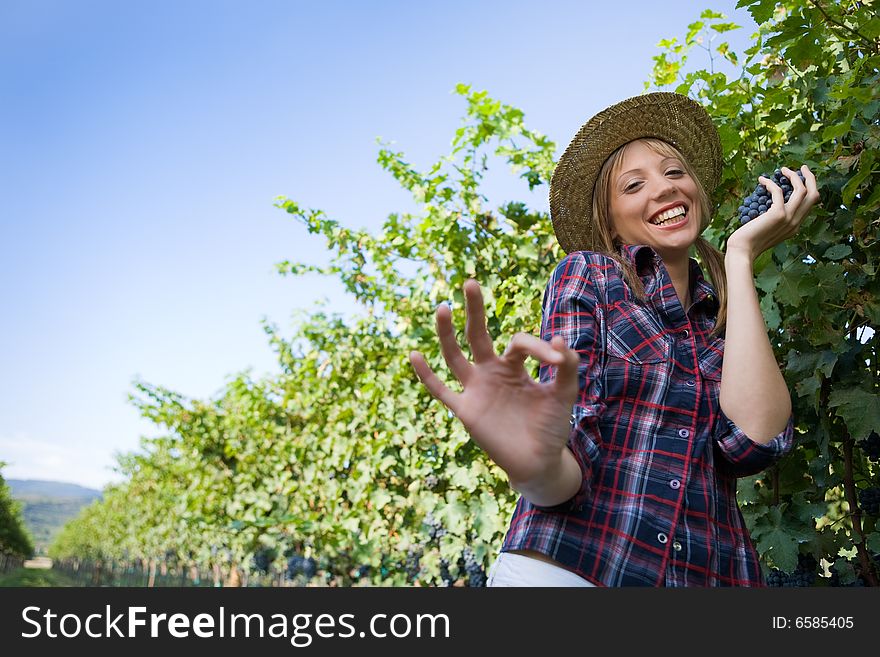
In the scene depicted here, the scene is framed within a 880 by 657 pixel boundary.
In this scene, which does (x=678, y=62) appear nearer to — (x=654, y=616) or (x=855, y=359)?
(x=855, y=359)

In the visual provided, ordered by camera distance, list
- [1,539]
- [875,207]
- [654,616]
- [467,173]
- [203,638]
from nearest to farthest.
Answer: [654,616]
[203,638]
[875,207]
[467,173]
[1,539]

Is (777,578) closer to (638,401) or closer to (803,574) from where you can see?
(803,574)

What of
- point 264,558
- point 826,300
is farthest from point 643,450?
point 264,558

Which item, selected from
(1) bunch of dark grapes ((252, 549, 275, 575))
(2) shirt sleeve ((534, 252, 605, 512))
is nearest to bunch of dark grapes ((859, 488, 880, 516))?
(2) shirt sleeve ((534, 252, 605, 512))

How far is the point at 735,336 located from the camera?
135cm

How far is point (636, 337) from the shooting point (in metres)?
1.43

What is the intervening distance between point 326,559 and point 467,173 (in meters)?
4.89

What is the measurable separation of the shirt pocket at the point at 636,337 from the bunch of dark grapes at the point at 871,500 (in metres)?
0.99

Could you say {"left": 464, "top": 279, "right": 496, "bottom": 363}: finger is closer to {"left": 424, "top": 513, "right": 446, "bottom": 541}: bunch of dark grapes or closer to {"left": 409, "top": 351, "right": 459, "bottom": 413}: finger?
{"left": 409, "top": 351, "right": 459, "bottom": 413}: finger

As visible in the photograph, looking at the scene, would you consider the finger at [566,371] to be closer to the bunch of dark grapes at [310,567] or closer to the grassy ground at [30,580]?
the bunch of dark grapes at [310,567]

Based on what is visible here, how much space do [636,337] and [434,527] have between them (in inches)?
145

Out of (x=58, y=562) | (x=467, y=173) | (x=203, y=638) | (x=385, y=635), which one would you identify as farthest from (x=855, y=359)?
(x=58, y=562)

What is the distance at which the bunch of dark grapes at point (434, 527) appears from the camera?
187 inches

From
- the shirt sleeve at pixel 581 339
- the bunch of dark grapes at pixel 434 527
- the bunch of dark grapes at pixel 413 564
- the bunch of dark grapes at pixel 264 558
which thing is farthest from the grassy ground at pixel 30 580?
the shirt sleeve at pixel 581 339
